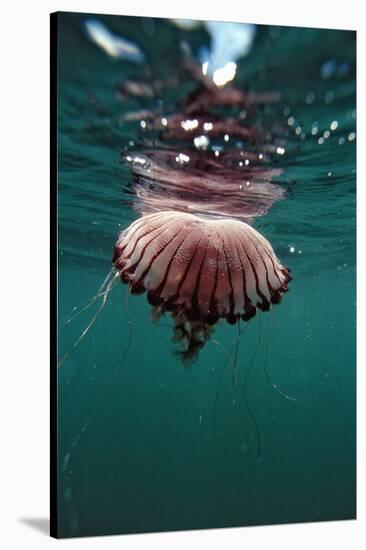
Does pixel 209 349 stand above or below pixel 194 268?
below

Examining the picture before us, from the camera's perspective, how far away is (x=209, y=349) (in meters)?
7.05

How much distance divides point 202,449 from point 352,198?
5.97 ft

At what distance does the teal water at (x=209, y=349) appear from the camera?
6.75m

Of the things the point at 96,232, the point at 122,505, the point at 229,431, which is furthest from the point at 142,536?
the point at 96,232

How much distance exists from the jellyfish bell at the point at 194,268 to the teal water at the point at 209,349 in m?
0.08

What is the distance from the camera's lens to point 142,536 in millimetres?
6949

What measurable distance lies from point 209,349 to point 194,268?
0.51 meters

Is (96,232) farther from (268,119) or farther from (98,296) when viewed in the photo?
(268,119)

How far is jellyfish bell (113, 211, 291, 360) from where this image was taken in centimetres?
688

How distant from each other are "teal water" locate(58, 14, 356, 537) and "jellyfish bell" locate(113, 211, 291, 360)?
0.28ft

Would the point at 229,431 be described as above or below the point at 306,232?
below

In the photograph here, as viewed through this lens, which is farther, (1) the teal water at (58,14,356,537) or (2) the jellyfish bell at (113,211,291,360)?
(2) the jellyfish bell at (113,211,291,360)

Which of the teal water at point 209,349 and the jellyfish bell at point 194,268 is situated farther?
the jellyfish bell at point 194,268

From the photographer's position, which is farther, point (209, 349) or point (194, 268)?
point (209, 349)
